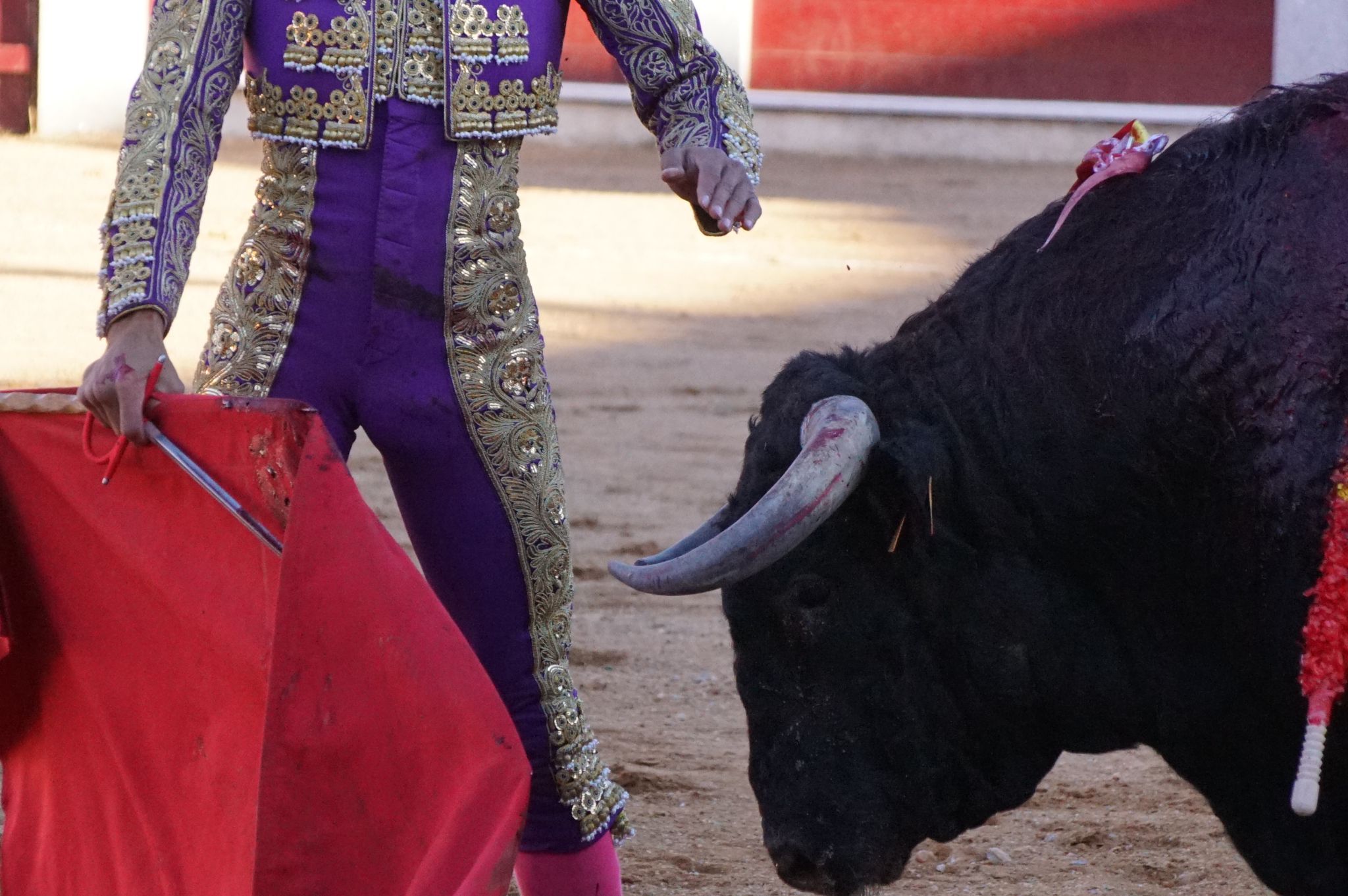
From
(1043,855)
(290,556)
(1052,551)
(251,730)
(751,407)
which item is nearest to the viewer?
(290,556)

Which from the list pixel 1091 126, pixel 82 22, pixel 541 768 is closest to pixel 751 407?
pixel 541 768

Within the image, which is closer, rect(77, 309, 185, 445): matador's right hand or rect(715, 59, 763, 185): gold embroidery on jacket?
rect(77, 309, 185, 445): matador's right hand

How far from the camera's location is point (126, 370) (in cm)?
176

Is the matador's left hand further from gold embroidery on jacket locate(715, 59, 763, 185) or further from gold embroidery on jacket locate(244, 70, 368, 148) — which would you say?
gold embroidery on jacket locate(244, 70, 368, 148)

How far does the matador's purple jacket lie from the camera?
187cm

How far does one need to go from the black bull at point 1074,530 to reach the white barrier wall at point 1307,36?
10.2 meters

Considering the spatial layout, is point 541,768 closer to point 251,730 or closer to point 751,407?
point 251,730

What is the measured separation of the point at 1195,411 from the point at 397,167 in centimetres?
91

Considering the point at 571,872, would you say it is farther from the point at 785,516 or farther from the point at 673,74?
the point at 673,74

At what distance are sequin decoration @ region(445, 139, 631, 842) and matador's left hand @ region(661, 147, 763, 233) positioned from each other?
21cm

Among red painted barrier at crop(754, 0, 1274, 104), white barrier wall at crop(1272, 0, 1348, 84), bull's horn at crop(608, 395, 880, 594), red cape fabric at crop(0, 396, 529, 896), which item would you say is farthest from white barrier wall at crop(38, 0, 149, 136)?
bull's horn at crop(608, 395, 880, 594)

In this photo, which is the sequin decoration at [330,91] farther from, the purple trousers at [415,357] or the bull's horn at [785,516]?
the bull's horn at [785,516]

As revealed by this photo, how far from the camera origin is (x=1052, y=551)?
1970 mm

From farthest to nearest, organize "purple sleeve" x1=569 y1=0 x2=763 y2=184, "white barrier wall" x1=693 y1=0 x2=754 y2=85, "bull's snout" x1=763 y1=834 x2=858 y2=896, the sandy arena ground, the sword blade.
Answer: "white barrier wall" x1=693 y1=0 x2=754 y2=85
the sandy arena ground
"bull's snout" x1=763 y1=834 x2=858 y2=896
"purple sleeve" x1=569 y1=0 x2=763 y2=184
the sword blade
